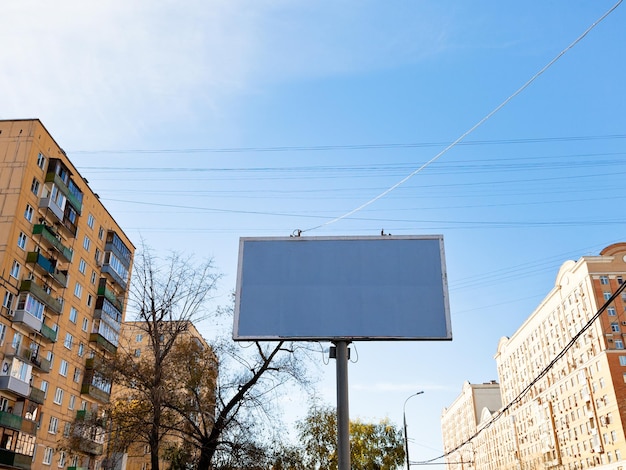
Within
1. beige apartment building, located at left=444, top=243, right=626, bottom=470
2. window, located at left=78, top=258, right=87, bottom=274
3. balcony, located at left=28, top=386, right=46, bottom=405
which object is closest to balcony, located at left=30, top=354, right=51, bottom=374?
balcony, located at left=28, top=386, right=46, bottom=405

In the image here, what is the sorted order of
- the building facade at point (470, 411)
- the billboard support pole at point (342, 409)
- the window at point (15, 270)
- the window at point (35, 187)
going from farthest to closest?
1. the building facade at point (470, 411)
2. the window at point (35, 187)
3. the window at point (15, 270)
4. the billboard support pole at point (342, 409)

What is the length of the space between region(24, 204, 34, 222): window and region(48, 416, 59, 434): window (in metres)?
15.5

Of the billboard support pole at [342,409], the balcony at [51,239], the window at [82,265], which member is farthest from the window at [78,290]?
the billboard support pole at [342,409]

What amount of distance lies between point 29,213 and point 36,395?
1324 centimetres

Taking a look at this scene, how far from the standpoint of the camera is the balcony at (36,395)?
129ft

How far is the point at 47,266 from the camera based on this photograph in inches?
1624

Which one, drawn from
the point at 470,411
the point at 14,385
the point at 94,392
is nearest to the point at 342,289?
the point at 14,385

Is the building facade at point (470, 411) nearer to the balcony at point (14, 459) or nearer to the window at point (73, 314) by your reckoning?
the window at point (73, 314)

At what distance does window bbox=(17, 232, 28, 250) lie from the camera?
128 feet

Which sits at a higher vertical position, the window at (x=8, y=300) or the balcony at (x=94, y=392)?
the window at (x=8, y=300)

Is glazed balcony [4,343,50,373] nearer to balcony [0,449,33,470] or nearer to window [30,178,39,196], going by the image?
balcony [0,449,33,470]

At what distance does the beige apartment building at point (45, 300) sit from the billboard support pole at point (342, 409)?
25.4 m

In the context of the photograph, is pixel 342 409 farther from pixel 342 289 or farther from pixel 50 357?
pixel 50 357

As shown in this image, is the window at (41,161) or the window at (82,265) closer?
the window at (41,161)
